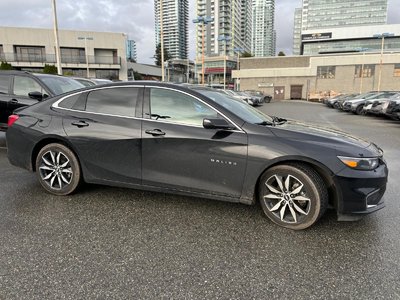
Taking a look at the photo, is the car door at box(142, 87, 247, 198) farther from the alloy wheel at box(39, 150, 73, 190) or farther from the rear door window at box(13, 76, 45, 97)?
the rear door window at box(13, 76, 45, 97)

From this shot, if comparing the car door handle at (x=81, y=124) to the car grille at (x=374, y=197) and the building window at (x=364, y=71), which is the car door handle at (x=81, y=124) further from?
the building window at (x=364, y=71)

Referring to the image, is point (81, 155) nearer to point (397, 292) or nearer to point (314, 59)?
point (397, 292)

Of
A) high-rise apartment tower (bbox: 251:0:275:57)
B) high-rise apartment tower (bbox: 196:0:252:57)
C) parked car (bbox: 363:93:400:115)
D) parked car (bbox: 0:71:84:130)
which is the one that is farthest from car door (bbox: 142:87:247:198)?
high-rise apartment tower (bbox: 251:0:275:57)

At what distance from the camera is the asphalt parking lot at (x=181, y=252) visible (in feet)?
7.82

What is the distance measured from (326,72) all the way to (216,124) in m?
50.5

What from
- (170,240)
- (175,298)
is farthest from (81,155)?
(175,298)

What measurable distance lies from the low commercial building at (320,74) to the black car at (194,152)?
47.7 metres

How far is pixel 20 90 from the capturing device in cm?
688

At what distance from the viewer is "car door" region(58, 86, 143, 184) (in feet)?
12.4

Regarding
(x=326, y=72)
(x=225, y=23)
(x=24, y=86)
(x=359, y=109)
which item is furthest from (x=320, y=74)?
(x=225, y=23)

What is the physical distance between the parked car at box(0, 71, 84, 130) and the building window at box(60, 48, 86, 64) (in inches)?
1856

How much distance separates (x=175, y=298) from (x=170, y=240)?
85cm

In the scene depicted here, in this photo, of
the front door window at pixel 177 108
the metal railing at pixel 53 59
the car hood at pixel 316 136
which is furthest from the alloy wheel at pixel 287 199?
the metal railing at pixel 53 59

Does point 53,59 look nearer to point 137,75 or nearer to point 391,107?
point 137,75
